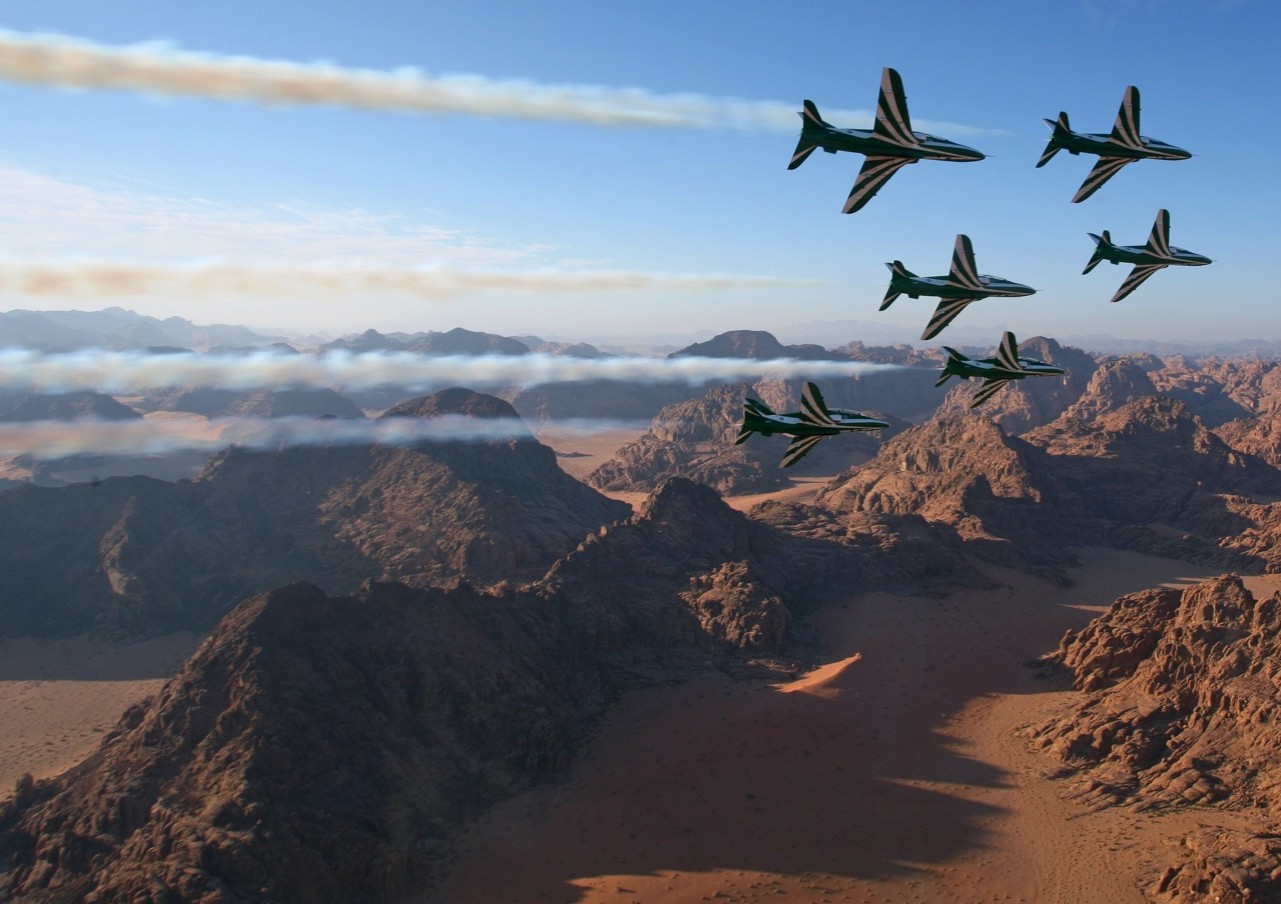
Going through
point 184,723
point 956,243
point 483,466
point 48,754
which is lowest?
point 48,754

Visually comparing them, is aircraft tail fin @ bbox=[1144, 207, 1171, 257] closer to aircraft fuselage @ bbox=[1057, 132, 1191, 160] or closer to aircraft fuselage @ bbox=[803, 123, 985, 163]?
aircraft fuselage @ bbox=[1057, 132, 1191, 160]

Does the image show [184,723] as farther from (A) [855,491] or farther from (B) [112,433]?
(B) [112,433]

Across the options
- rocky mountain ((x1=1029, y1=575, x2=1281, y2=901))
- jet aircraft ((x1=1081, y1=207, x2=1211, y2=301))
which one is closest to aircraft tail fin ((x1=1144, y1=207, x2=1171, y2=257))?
jet aircraft ((x1=1081, y1=207, x2=1211, y2=301))

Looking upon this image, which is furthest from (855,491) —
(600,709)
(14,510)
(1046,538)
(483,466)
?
(14,510)

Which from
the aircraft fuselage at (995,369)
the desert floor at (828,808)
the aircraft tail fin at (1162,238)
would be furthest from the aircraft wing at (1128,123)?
the desert floor at (828,808)

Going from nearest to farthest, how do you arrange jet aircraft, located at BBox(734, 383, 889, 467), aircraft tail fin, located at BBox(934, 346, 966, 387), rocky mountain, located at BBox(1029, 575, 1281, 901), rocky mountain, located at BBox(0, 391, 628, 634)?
1. jet aircraft, located at BBox(734, 383, 889, 467)
2. aircraft tail fin, located at BBox(934, 346, 966, 387)
3. rocky mountain, located at BBox(1029, 575, 1281, 901)
4. rocky mountain, located at BBox(0, 391, 628, 634)
